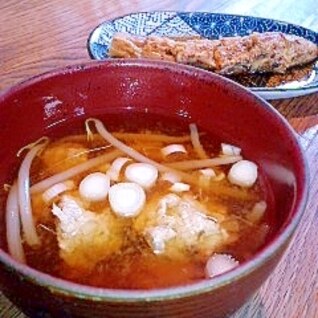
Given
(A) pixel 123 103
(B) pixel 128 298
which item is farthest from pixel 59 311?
(A) pixel 123 103

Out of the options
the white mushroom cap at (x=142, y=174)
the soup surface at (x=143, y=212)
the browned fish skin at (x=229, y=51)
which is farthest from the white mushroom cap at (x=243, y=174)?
the browned fish skin at (x=229, y=51)

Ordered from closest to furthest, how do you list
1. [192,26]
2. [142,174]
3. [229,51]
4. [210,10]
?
[142,174] < [229,51] < [192,26] < [210,10]

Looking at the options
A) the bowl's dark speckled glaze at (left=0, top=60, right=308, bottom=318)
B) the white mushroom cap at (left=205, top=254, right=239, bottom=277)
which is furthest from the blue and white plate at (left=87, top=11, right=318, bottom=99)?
the white mushroom cap at (left=205, top=254, right=239, bottom=277)

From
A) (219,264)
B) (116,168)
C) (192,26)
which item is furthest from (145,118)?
(192,26)

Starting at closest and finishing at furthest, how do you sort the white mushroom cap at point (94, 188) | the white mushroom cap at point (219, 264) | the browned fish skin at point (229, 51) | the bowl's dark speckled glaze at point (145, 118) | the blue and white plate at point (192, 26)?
1. the bowl's dark speckled glaze at point (145, 118)
2. the white mushroom cap at point (219, 264)
3. the white mushroom cap at point (94, 188)
4. the browned fish skin at point (229, 51)
5. the blue and white plate at point (192, 26)

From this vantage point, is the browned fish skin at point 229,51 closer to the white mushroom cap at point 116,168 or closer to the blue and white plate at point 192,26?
the blue and white plate at point 192,26

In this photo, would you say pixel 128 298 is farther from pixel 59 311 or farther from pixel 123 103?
pixel 123 103

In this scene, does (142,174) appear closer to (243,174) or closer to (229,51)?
(243,174)
